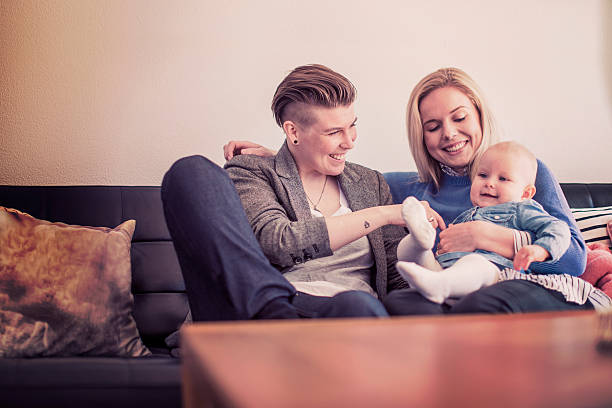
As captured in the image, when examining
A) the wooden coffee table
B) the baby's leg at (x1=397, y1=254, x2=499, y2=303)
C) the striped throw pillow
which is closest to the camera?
→ the wooden coffee table

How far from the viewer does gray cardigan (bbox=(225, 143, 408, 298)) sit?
4.98 feet

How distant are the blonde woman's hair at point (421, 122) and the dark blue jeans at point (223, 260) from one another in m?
0.78

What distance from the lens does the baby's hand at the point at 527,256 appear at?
4.53 feet

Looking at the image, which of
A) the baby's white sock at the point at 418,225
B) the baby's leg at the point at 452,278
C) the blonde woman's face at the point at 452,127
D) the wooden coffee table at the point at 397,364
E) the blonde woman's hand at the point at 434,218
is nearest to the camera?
the wooden coffee table at the point at 397,364

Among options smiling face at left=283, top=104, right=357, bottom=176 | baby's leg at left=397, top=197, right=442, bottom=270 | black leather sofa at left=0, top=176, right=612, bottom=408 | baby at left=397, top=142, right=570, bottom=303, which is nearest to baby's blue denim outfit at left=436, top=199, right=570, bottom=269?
baby at left=397, top=142, right=570, bottom=303

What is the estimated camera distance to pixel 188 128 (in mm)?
2232

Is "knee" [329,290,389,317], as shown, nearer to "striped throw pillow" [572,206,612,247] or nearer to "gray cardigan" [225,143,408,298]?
"gray cardigan" [225,143,408,298]

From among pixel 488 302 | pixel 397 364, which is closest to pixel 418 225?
pixel 488 302

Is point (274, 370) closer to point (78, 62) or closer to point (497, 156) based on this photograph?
point (497, 156)

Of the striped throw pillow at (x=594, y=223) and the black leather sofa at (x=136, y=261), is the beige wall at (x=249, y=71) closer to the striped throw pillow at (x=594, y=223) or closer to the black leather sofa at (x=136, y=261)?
the black leather sofa at (x=136, y=261)

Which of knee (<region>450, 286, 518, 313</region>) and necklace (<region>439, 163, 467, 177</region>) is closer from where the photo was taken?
knee (<region>450, 286, 518, 313</region>)

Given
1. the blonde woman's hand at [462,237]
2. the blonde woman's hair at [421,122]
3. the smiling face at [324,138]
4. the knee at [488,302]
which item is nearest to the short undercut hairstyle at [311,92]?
the smiling face at [324,138]

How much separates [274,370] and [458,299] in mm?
880

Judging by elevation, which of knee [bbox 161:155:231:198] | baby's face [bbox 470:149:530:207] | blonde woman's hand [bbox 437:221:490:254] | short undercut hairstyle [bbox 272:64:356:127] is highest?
short undercut hairstyle [bbox 272:64:356:127]
